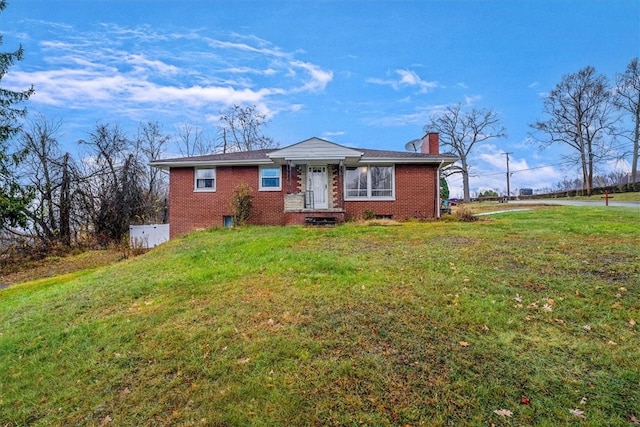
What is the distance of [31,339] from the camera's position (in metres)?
5.12

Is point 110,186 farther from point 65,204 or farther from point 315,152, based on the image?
point 315,152

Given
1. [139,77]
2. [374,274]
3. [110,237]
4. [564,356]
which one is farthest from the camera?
[110,237]

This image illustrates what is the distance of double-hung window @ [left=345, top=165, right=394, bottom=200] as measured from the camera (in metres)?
16.8

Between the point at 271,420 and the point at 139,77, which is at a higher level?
the point at 139,77

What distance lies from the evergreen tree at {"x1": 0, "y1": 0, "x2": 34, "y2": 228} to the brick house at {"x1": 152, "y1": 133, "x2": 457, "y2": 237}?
17.5 ft

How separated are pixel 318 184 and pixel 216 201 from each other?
4988 mm

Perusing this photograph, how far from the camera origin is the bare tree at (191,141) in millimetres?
30750

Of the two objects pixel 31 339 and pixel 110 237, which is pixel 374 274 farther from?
pixel 110 237

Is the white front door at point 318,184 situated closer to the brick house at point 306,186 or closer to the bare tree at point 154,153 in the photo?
the brick house at point 306,186

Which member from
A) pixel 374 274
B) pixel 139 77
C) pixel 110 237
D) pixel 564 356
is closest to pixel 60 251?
pixel 110 237

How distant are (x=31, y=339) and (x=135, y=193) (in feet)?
55.9

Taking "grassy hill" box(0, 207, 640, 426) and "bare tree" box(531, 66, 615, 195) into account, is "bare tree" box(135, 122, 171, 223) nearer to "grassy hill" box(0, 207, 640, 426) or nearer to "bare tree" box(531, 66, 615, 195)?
"grassy hill" box(0, 207, 640, 426)

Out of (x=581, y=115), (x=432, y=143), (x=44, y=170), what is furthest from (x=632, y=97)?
(x=44, y=170)

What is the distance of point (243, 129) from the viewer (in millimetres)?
32844
